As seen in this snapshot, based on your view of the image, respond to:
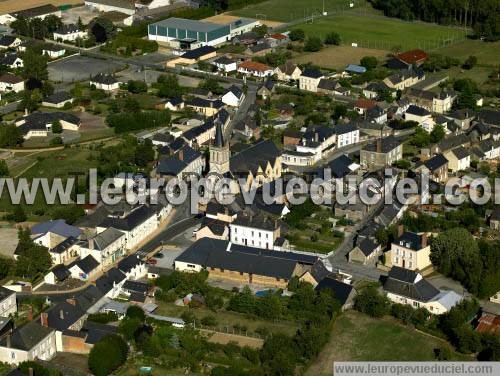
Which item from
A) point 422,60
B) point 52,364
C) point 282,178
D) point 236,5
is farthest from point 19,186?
point 236,5

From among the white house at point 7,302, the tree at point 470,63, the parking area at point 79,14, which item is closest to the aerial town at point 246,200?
the white house at point 7,302

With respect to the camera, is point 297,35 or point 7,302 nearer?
point 7,302

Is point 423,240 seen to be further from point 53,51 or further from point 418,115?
point 53,51

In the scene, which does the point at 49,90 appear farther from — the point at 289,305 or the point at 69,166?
the point at 289,305

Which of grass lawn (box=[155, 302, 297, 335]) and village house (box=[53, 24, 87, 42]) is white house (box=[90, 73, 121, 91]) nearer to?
village house (box=[53, 24, 87, 42])

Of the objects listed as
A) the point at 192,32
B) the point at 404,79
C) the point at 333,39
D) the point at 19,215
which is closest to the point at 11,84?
the point at 192,32

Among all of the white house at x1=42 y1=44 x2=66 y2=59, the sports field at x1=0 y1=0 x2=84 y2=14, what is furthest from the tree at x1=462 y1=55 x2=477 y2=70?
the sports field at x1=0 y1=0 x2=84 y2=14
